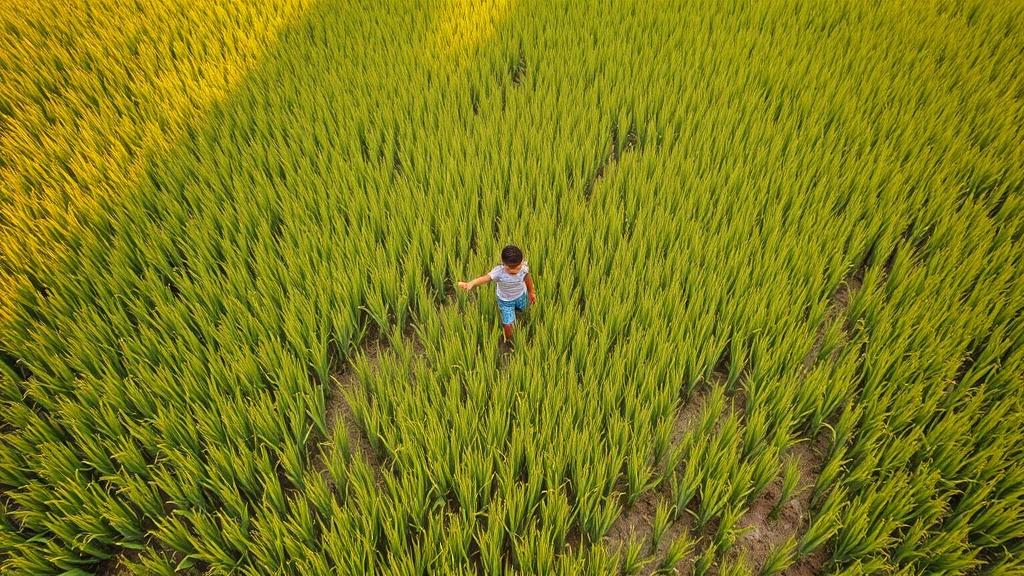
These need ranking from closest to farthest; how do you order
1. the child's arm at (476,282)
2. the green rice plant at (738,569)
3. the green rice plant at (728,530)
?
1. the green rice plant at (738,569)
2. the green rice plant at (728,530)
3. the child's arm at (476,282)

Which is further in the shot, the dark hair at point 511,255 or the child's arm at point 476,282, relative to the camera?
the child's arm at point 476,282

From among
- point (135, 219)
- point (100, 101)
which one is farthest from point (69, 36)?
point (135, 219)

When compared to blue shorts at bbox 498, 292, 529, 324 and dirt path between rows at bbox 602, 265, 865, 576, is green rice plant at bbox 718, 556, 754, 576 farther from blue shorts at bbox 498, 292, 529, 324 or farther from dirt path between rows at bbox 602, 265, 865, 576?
blue shorts at bbox 498, 292, 529, 324

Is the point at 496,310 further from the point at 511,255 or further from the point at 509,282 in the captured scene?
the point at 511,255

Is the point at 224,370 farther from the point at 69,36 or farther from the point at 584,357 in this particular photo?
the point at 69,36

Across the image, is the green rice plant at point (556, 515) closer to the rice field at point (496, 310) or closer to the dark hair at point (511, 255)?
the rice field at point (496, 310)

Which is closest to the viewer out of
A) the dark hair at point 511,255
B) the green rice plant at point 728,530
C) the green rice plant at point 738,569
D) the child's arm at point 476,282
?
the green rice plant at point 738,569

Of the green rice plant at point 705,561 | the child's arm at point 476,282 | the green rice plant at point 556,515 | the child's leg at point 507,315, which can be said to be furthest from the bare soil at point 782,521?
the child's arm at point 476,282
